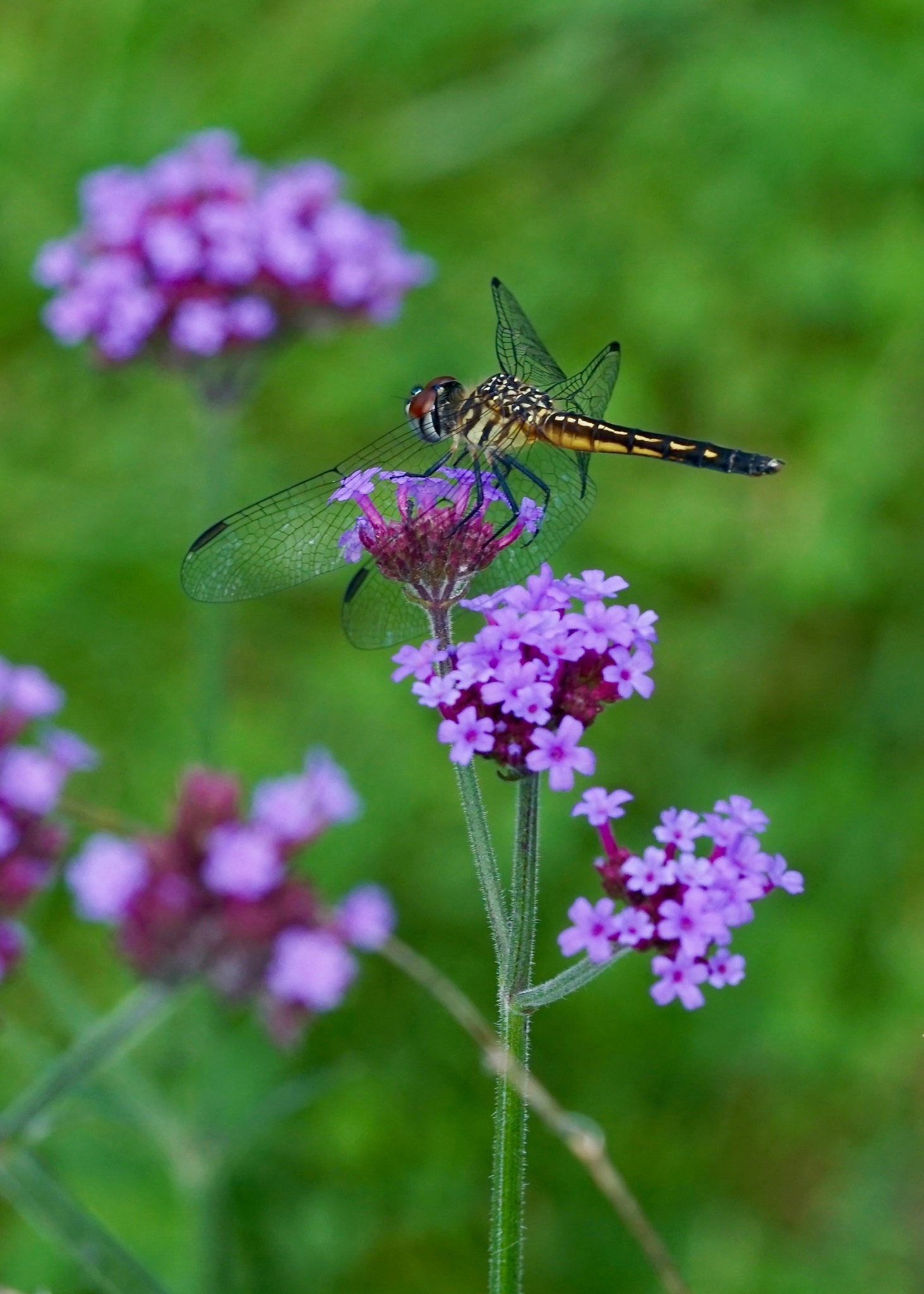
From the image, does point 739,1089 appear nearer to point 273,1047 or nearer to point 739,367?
point 273,1047

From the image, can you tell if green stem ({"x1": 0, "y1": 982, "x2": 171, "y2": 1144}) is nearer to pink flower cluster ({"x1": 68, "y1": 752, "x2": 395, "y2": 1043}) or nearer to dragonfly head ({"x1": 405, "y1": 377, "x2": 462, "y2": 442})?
pink flower cluster ({"x1": 68, "y1": 752, "x2": 395, "y2": 1043})

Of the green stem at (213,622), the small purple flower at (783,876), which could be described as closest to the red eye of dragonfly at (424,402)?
the small purple flower at (783,876)

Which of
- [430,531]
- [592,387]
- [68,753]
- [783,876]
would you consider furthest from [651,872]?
[68,753]

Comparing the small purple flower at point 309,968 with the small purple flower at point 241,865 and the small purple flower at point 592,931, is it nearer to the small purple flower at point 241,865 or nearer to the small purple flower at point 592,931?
the small purple flower at point 241,865

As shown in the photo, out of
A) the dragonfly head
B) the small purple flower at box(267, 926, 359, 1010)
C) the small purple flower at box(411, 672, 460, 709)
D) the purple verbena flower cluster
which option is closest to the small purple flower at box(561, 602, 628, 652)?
the small purple flower at box(411, 672, 460, 709)

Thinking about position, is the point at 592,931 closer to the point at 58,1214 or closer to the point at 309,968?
the point at 309,968
